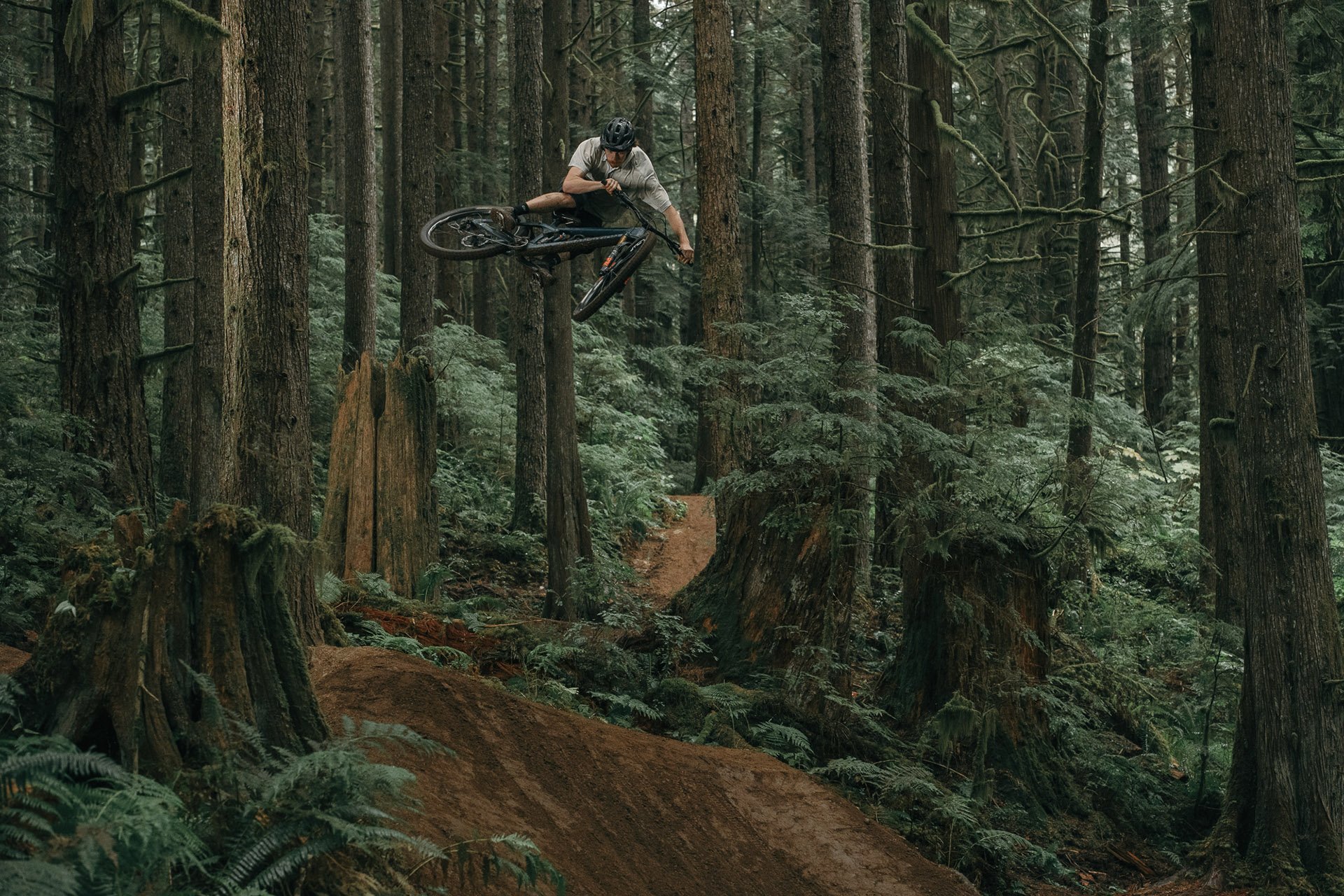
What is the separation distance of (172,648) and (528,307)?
36.8 ft

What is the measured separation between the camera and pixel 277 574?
5.09 metres

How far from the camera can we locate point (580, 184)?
33.6ft

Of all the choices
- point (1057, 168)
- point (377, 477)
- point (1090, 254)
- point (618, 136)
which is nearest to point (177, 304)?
point (377, 477)

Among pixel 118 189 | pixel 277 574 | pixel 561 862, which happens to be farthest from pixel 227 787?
pixel 118 189

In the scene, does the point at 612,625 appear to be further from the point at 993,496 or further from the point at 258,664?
the point at 258,664

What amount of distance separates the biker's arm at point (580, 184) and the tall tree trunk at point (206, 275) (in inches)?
167

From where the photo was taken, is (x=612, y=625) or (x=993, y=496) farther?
(x=612, y=625)

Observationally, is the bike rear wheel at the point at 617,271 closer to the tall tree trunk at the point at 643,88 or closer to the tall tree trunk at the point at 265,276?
the tall tree trunk at the point at 265,276

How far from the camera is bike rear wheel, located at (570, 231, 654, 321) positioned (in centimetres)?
1008

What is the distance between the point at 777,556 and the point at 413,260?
8318 mm

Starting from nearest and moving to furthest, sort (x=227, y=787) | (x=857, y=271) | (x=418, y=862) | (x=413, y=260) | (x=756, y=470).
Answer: (x=227, y=787), (x=418, y=862), (x=756, y=470), (x=857, y=271), (x=413, y=260)

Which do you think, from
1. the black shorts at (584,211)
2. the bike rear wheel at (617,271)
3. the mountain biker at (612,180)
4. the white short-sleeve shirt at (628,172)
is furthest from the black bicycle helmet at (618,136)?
the bike rear wheel at (617,271)

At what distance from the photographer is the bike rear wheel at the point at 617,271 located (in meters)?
10.1

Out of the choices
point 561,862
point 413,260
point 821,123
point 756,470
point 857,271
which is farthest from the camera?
point 821,123
